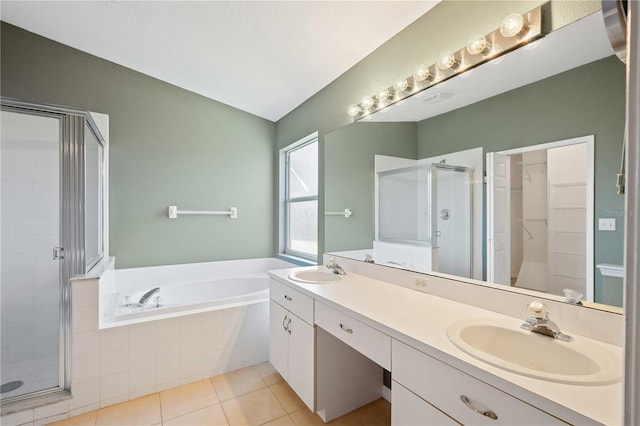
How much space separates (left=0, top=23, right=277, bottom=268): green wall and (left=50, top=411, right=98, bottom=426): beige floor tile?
126 centimetres

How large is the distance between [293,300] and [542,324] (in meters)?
1.25

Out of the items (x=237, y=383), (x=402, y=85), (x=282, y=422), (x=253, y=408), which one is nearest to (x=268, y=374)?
(x=237, y=383)

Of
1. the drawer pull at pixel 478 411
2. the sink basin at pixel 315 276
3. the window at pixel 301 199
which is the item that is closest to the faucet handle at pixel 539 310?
the drawer pull at pixel 478 411

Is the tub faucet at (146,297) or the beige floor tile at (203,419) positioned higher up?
the tub faucet at (146,297)

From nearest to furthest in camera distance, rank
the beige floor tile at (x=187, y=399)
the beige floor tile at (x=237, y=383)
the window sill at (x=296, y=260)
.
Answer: the beige floor tile at (x=187, y=399) < the beige floor tile at (x=237, y=383) < the window sill at (x=296, y=260)

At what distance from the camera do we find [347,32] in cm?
189

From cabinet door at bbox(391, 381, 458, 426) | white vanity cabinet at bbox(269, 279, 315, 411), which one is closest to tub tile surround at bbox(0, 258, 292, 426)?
white vanity cabinet at bbox(269, 279, 315, 411)

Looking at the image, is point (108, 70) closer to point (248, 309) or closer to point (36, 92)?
point (36, 92)

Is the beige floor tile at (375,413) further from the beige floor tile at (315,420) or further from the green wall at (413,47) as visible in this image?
the green wall at (413,47)

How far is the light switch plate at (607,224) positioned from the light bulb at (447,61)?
37.9 inches

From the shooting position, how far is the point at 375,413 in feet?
5.86

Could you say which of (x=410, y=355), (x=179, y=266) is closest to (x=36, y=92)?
(x=179, y=266)

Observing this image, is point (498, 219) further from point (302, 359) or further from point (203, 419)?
point (203, 419)

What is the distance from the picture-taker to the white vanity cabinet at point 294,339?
165 cm
